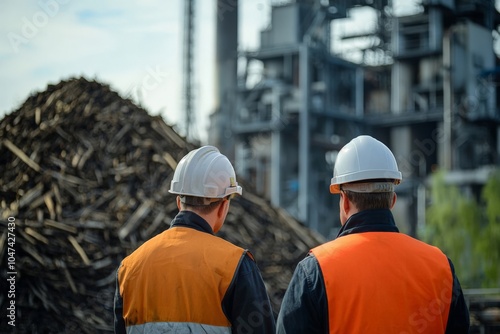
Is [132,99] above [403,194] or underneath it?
above

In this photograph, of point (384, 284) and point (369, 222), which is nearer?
point (384, 284)

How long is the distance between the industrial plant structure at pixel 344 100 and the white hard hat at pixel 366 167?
33.9 metres

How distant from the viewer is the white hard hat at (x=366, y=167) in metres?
3.03

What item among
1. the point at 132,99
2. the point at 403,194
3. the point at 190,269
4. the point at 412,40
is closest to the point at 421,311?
the point at 190,269

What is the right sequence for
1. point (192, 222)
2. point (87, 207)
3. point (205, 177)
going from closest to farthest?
point (192, 222)
point (205, 177)
point (87, 207)

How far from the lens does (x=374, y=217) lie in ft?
9.61

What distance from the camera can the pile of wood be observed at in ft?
19.9

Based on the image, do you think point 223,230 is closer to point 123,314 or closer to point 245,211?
point 245,211

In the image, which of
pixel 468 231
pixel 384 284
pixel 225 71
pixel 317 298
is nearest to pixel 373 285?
pixel 384 284

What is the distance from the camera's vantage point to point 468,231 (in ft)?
93.5

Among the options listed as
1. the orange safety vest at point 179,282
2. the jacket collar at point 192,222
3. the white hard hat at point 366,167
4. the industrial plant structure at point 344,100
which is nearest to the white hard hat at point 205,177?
the jacket collar at point 192,222

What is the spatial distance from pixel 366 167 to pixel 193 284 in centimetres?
90

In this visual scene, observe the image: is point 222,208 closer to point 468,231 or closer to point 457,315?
point 457,315

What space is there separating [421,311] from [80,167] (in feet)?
17.9
